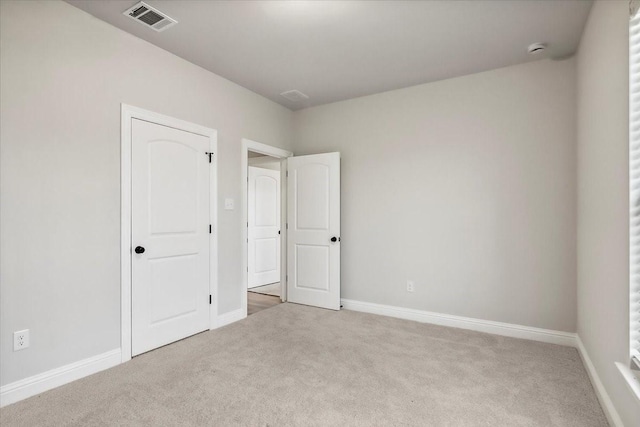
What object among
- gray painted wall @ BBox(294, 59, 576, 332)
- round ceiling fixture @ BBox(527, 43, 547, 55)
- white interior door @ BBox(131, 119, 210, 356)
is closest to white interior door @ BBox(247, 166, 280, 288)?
gray painted wall @ BBox(294, 59, 576, 332)

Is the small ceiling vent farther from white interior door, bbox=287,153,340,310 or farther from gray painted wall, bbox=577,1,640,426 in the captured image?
gray painted wall, bbox=577,1,640,426

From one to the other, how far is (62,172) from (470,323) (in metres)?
4.01

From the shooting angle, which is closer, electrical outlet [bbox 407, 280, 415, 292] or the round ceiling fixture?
the round ceiling fixture

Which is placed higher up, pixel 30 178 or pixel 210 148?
pixel 210 148

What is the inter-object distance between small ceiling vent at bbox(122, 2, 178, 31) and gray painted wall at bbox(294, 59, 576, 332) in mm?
2379

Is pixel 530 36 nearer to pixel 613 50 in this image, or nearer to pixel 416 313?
pixel 613 50

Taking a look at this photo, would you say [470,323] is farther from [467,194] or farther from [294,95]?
[294,95]

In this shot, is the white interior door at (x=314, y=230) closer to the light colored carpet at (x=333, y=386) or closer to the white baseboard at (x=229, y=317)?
the white baseboard at (x=229, y=317)

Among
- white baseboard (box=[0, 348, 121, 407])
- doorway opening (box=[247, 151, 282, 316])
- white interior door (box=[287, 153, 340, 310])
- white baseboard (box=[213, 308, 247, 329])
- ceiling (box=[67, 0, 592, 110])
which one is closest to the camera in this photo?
white baseboard (box=[0, 348, 121, 407])

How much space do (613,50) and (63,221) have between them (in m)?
3.79

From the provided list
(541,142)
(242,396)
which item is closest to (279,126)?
(541,142)

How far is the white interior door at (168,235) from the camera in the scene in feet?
9.41

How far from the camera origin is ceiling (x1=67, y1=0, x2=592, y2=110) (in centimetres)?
242

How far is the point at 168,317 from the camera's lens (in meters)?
3.11
